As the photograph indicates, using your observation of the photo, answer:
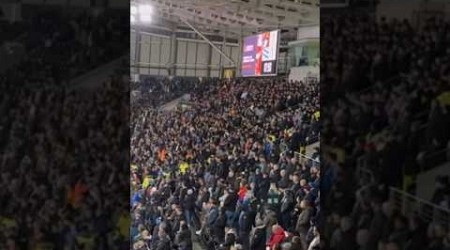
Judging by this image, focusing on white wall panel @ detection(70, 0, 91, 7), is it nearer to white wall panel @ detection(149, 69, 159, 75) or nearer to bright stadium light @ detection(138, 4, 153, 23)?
bright stadium light @ detection(138, 4, 153, 23)

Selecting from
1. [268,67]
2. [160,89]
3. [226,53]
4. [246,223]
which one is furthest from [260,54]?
[246,223]

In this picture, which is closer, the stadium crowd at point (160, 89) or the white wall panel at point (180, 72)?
the stadium crowd at point (160, 89)

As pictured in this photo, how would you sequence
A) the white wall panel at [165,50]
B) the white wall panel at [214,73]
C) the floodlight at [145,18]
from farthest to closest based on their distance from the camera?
the white wall panel at [214,73] < the white wall panel at [165,50] < the floodlight at [145,18]

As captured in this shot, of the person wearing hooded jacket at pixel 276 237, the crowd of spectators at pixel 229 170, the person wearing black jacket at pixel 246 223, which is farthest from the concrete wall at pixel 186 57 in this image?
the person wearing hooded jacket at pixel 276 237

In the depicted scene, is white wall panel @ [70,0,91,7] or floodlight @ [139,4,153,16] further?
floodlight @ [139,4,153,16]

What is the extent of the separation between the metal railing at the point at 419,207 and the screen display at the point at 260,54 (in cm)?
649

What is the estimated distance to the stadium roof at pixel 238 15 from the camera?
8.95m

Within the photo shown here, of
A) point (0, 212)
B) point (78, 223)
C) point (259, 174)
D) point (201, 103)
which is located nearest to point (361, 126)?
point (78, 223)

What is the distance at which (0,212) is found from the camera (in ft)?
12.3

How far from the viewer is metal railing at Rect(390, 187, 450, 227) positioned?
281 cm

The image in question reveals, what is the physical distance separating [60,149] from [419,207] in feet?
7.08


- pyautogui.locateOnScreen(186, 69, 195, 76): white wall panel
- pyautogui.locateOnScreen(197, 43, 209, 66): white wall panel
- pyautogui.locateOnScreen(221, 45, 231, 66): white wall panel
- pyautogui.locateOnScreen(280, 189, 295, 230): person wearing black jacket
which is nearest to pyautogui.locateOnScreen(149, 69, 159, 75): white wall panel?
pyautogui.locateOnScreen(186, 69, 195, 76): white wall panel

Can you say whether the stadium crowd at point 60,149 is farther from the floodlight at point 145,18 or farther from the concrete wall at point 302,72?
the concrete wall at point 302,72

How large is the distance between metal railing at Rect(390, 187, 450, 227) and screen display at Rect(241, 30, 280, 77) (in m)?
6.49
